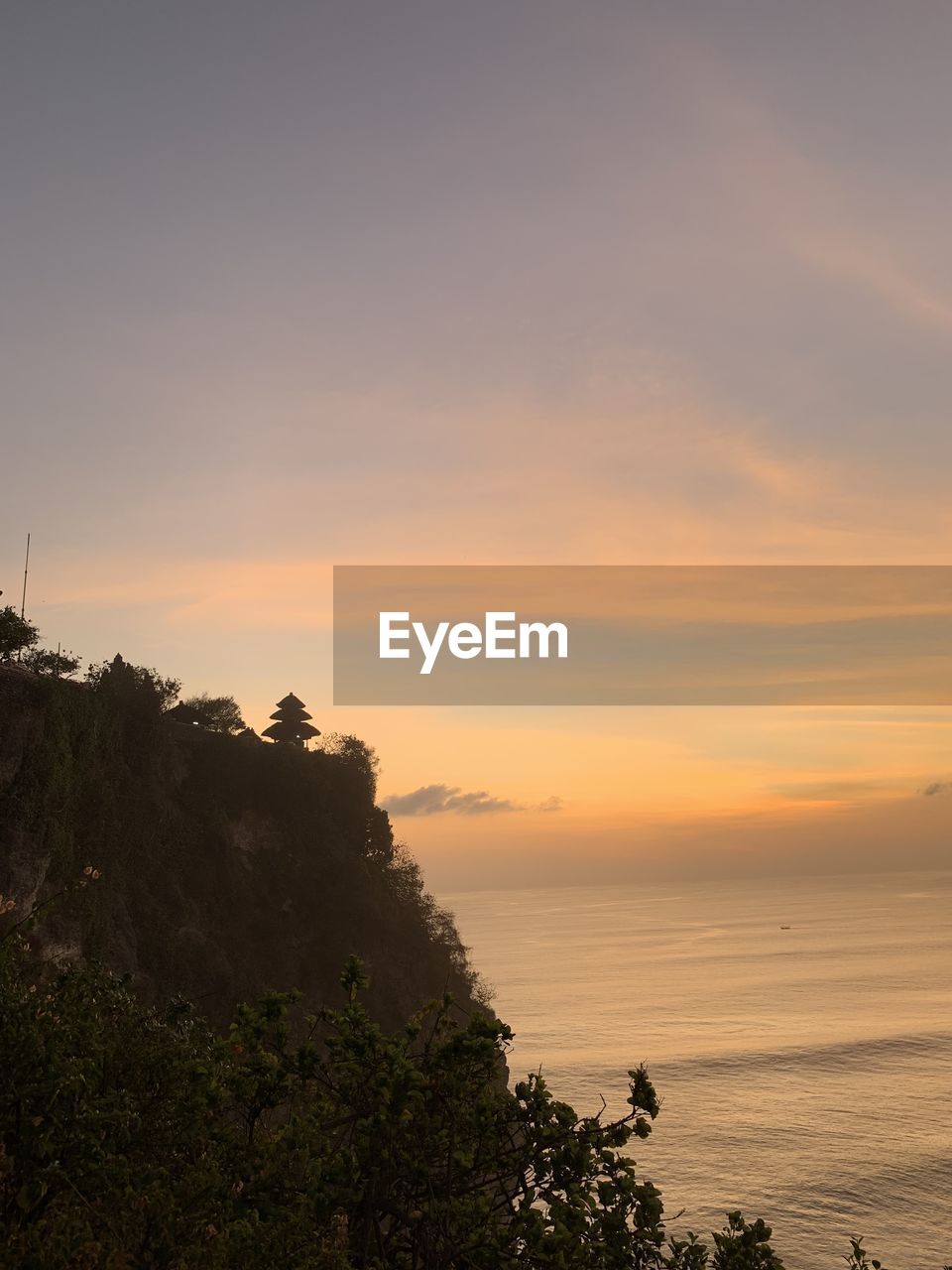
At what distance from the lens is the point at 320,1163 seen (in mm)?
8789

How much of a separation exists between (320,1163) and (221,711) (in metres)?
76.2

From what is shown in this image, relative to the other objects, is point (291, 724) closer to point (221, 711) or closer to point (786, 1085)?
point (221, 711)

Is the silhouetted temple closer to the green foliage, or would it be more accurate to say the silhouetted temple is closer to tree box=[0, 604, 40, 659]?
tree box=[0, 604, 40, 659]

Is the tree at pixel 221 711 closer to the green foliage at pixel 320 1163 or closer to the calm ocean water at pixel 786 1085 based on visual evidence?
the calm ocean water at pixel 786 1085

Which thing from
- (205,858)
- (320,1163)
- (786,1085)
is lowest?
(786,1085)

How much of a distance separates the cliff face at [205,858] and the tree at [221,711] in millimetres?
18181

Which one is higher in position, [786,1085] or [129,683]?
[129,683]

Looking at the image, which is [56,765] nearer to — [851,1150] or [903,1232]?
[903,1232]

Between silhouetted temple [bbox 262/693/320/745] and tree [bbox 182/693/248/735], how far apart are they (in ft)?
9.24

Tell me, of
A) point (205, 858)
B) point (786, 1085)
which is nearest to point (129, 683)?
point (205, 858)

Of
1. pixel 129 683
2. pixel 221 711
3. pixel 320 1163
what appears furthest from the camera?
pixel 221 711

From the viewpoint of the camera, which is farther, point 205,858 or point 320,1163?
point 205,858

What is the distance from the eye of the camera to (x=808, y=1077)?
3912 inches

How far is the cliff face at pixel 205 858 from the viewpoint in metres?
40.7
